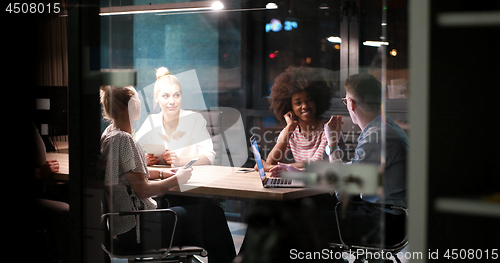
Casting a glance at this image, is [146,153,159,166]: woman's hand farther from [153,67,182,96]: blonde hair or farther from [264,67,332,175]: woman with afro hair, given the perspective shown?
[264,67,332,175]: woman with afro hair

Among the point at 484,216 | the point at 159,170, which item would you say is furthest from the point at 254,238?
the point at 484,216

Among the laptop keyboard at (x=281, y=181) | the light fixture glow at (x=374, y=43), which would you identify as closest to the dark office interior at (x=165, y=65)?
the light fixture glow at (x=374, y=43)

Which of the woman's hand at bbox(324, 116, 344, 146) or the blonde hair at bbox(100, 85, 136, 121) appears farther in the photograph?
the blonde hair at bbox(100, 85, 136, 121)

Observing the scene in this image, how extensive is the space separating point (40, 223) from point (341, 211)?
59.2 inches

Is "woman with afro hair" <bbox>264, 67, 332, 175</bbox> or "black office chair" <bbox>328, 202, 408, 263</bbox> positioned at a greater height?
"woman with afro hair" <bbox>264, 67, 332, 175</bbox>

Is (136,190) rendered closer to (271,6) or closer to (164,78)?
(164,78)

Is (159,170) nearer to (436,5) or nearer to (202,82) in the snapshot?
(202,82)

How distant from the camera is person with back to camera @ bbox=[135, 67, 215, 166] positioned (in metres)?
1.99

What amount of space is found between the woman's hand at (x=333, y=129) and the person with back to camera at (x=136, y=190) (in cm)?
63

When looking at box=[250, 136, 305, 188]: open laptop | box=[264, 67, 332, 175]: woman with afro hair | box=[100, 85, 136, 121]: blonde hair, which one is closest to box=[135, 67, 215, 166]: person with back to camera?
box=[100, 85, 136, 121]: blonde hair

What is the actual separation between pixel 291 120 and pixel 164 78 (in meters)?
0.64

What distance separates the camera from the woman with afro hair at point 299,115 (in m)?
1.84

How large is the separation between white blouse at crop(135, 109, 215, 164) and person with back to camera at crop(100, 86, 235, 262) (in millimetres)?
64

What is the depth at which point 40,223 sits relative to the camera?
2.13 metres
